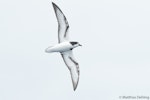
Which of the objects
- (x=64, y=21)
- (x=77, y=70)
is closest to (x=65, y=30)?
(x=64, y=21)

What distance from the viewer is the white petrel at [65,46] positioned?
192 feet

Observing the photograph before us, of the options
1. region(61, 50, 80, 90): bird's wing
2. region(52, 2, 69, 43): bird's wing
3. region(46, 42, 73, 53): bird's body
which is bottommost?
region(61, 50, 80, 90): bird's wing

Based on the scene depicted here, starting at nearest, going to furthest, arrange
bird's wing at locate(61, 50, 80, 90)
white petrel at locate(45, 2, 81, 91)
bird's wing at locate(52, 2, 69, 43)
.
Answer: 1. white petrel at locate(45, 2, 81, 91)
2. bird's wing at locate(52, 2, 69, 43)
3. bird's wing at locate(61, 50, 80, 90)

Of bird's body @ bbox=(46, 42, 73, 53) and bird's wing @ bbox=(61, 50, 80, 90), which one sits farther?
bird's wing @ bbox=(61, 50, 80, 90)

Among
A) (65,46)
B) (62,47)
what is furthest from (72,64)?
(62,47)

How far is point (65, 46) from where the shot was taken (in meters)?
58.7

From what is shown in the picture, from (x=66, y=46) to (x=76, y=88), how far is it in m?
4.45

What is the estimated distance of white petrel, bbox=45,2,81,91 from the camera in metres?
58.7

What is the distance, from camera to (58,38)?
5928 centimetres

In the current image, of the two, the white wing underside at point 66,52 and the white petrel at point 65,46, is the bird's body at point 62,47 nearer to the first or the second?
the white petrel at point 65,46

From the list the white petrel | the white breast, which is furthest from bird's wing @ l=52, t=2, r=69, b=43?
the white breast

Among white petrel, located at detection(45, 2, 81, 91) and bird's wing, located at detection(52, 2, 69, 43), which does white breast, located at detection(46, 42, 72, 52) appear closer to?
white petrel, located at detection(45, 2, 81, 91)

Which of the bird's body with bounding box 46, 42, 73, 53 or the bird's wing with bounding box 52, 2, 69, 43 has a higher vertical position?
the bird's wing with bounding box 52, 2, 69, 43

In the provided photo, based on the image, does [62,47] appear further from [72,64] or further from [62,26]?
[72,64]
